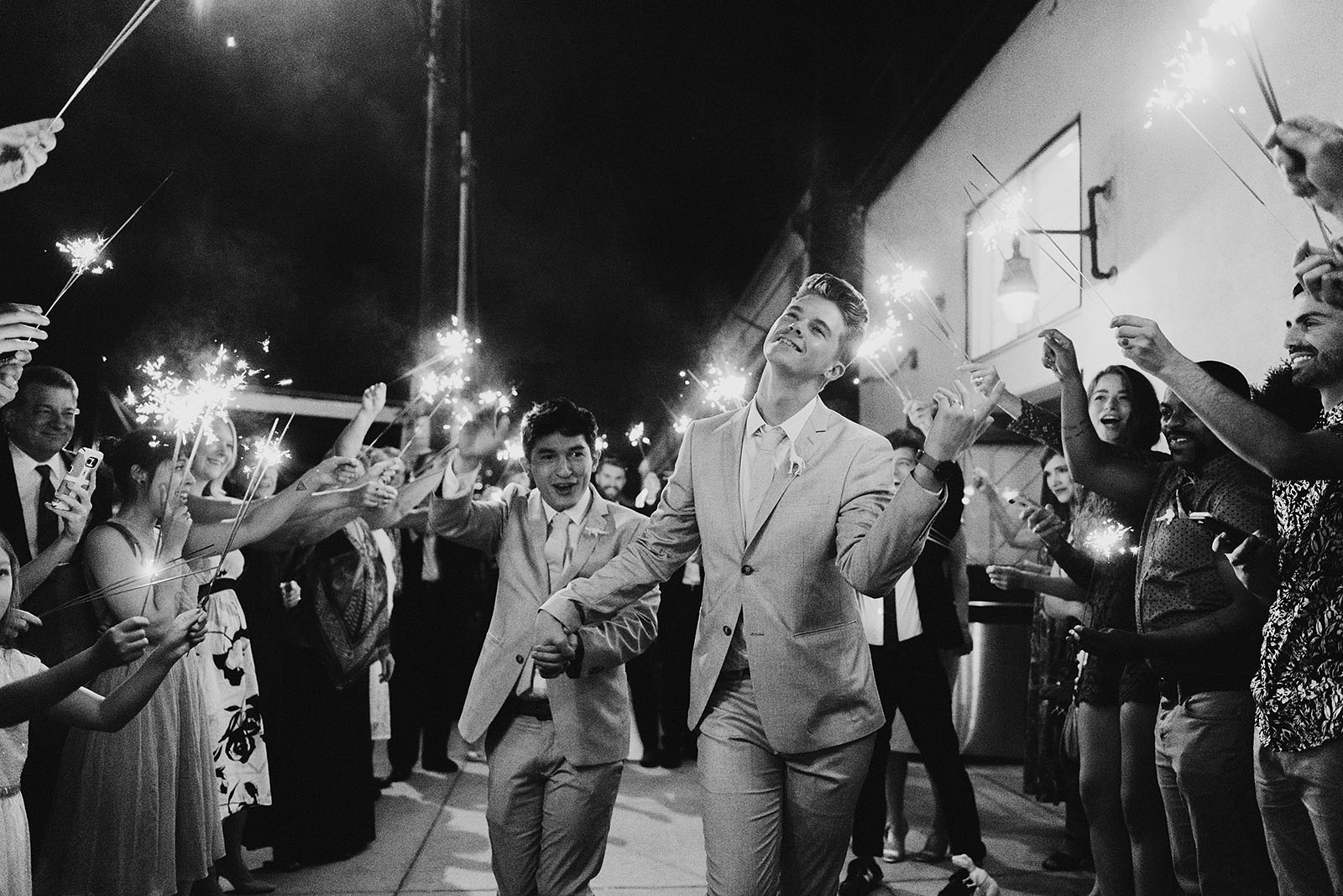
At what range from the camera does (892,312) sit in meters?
14.0

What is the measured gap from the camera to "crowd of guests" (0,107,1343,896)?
2.41 metres

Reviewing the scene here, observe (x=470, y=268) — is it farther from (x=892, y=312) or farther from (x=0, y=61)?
(x=0, y=61)

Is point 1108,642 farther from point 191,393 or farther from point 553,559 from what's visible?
point 191,393

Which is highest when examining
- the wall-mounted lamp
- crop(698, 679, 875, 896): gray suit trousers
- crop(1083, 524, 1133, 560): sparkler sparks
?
the wall-mounted lamp

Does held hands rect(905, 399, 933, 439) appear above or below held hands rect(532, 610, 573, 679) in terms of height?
above

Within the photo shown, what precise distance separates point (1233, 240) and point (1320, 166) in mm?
3928

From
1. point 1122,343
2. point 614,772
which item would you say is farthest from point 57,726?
point 1122,343

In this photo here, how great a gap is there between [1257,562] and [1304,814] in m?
0.71

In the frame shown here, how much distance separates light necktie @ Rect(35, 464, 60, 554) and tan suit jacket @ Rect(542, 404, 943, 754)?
2448mm

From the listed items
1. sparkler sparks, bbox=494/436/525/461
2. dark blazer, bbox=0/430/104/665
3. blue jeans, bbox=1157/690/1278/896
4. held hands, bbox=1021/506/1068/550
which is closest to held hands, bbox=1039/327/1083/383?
held hands, bbox=1021/506/1068/550

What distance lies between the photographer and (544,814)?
10.7 ft

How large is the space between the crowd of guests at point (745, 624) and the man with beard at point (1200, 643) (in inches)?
Result: 0.4

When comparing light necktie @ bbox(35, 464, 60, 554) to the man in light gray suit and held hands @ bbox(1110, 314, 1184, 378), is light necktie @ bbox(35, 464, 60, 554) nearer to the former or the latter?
the man in light gray suit

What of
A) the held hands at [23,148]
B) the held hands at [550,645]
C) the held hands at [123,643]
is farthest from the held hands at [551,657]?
the held hands at [23,148]
